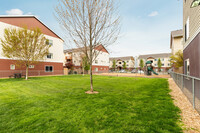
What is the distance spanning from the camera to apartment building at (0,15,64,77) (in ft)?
63.0

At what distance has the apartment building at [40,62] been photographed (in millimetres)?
19203

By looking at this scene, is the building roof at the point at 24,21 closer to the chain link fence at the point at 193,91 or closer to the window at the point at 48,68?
the window at the point at 48,68

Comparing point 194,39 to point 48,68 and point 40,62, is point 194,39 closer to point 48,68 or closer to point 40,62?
point 40,62

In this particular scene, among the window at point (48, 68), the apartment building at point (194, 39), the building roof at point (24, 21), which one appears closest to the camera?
the apartment building at point (194, 39)

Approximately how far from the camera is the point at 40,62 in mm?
23469

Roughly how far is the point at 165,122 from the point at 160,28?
16.6 metres

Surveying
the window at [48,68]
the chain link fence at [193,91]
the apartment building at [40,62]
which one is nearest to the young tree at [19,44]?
the apartment building at [40,62]

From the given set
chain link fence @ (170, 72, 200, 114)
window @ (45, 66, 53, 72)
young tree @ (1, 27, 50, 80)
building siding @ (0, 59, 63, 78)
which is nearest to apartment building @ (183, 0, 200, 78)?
chain link fence @ (170, 72, 200, 114)

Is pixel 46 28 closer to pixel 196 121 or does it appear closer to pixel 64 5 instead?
pixel 64 5

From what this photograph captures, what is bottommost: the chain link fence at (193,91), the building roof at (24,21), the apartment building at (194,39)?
the chain link fence at (193,91)

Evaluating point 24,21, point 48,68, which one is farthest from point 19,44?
point 48,68

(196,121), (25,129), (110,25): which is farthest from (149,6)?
(25,129)

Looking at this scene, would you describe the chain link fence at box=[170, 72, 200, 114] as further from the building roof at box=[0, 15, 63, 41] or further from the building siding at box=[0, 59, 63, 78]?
the building roof at box=[0, 15, 63, 41]

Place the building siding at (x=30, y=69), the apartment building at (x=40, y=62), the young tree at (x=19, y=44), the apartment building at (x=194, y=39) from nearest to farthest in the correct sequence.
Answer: the apartment building at (x=194, y=39) < the young tree at (x=19, y=44) < the building siding at (x=30, y=69) < the apartment building at (x=40, y=62)
